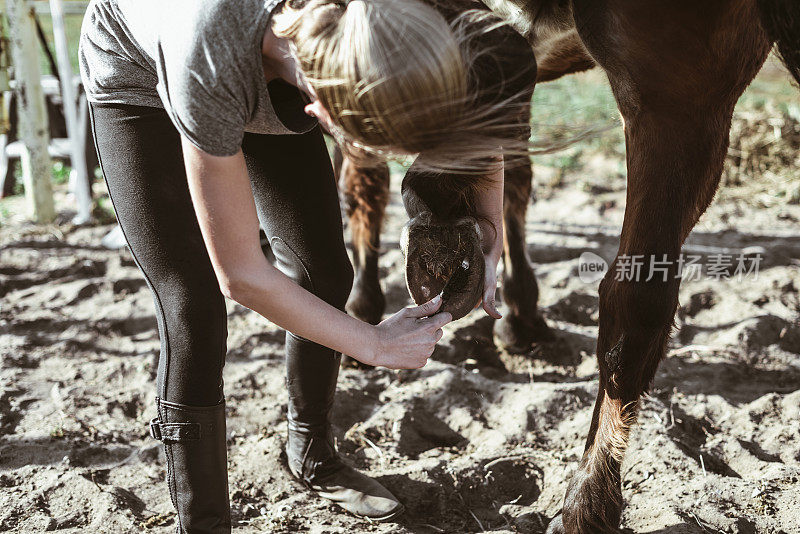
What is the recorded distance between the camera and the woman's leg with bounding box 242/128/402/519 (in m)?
1.89

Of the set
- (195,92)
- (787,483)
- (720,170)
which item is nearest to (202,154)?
(195,92)

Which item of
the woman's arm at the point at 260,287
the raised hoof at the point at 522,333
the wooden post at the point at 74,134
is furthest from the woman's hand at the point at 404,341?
the wooden post at the point at 74,134

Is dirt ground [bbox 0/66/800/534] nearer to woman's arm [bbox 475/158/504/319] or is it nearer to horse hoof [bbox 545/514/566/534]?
horse hoof [bbox 545/514/566/534]

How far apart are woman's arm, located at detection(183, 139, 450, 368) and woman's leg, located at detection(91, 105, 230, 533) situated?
246 mm

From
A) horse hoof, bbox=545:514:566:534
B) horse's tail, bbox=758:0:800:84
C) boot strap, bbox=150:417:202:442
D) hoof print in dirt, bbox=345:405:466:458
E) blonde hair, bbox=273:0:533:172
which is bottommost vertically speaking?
horse hoof, bbox=545:514:566:534

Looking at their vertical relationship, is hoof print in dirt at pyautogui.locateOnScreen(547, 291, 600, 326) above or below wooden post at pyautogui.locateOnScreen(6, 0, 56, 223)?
below

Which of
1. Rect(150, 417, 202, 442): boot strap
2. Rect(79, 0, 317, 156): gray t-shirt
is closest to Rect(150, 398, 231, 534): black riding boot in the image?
Rect(150, 417, 202, 442): boot strap

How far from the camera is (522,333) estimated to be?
3.00 m

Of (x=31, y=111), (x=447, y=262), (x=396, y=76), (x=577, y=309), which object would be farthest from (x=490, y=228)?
(x=31, y=111)

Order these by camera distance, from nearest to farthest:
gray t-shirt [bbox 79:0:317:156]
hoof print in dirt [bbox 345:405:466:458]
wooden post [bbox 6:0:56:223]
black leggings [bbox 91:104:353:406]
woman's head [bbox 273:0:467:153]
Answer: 1. woman's head [bbox 273:0:467:153]
2. gray t-shirt [bbox 79:0:317:156]
3. black leggings [bbox 91:104:353:406]
4. hoof print in dirt [bbox 345:405:466:458]
5. wooden post [bbox 6:0:56:223]

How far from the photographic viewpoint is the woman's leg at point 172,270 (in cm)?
167

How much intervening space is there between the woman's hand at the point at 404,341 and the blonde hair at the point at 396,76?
402 millimetres

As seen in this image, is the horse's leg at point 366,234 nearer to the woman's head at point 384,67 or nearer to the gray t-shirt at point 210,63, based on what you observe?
the gray t-shirt at point 210,63

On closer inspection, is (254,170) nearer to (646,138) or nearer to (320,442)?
(320,442)
